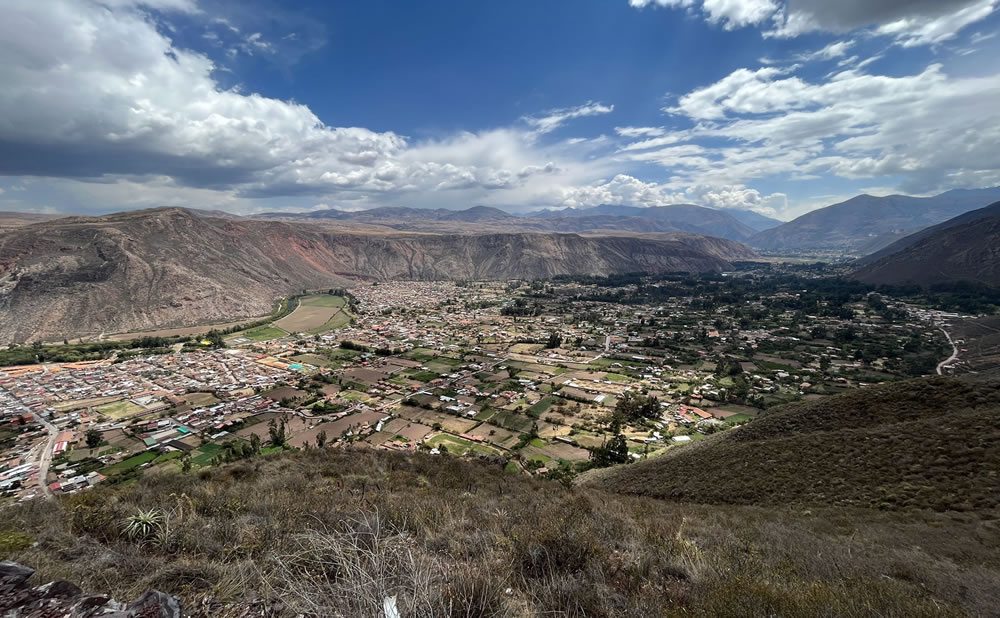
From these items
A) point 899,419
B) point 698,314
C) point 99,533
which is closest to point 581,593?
point 99,533

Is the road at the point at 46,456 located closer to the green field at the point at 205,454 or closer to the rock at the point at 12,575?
the green field at the point at 205,454

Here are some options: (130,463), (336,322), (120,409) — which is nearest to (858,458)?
(130,463)

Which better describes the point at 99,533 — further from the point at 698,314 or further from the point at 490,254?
the point at 490,254

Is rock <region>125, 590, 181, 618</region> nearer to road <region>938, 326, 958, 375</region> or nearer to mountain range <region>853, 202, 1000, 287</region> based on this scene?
road <region>938, 326, 958, 375</region>

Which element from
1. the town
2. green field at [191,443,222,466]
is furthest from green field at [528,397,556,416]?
green field at [191,443,222,466]

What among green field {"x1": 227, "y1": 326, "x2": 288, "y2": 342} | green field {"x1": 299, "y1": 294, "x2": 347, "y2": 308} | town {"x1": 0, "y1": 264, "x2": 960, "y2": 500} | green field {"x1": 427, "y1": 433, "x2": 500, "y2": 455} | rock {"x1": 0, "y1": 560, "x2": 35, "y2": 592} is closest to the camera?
rock {"x1": 0, "y1": 560, "x2": 35, "y2": 592}

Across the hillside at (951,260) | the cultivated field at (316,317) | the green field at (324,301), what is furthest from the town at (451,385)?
the hillside at (951,260)

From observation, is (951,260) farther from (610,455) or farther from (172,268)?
(172,268)
